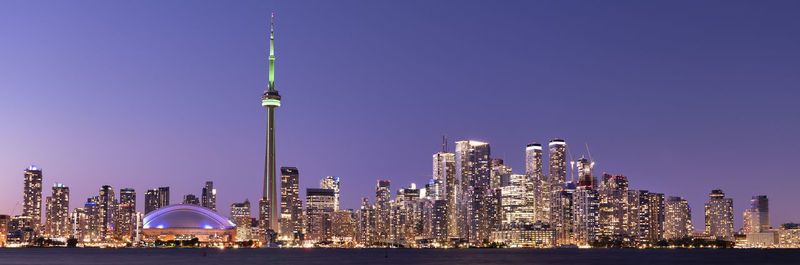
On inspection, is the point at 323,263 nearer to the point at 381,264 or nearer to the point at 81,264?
the point at 381,264

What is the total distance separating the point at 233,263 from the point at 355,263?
1013 inches

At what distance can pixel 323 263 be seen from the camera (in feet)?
624

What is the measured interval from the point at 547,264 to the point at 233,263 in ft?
208

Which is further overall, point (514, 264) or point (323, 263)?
point (323, 263)

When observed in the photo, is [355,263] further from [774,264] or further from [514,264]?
[774,264]

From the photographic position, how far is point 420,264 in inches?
7160

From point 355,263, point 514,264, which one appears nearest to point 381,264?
point 355,263

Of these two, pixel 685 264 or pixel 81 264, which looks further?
pixel 685 264

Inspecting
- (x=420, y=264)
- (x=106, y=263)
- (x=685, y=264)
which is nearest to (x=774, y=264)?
(x=685, y=264)

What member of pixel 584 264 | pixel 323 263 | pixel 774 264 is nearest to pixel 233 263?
pixel 323 263

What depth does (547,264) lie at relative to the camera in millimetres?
188500

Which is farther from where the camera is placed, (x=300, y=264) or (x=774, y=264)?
(x=774, y=264)

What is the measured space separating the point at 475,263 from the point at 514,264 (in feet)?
34.6

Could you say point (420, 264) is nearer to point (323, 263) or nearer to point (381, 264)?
point (381, 264)
